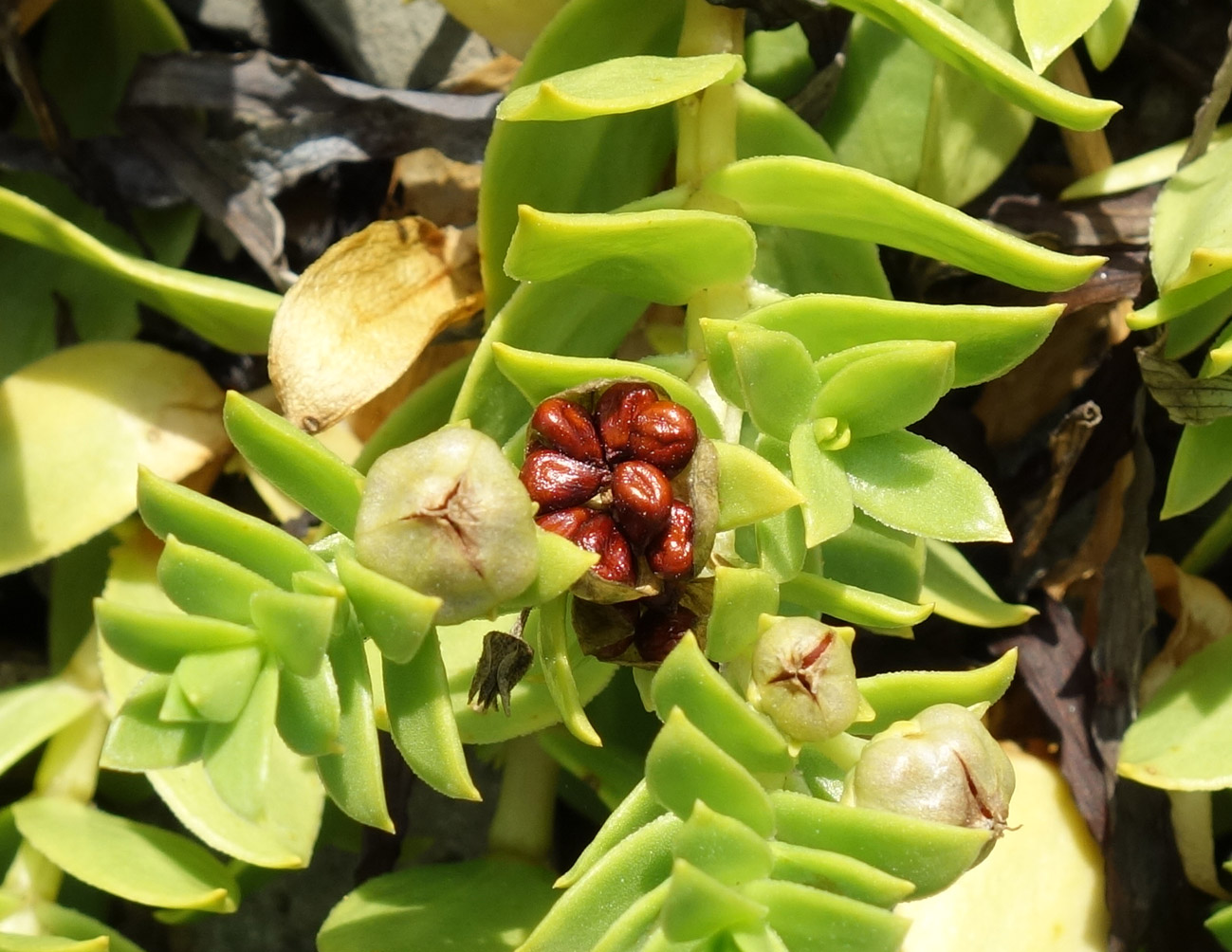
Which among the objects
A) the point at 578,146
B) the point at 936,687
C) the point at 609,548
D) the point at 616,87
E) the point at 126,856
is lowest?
the point at 126,856

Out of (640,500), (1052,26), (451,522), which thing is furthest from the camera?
(1052,26)

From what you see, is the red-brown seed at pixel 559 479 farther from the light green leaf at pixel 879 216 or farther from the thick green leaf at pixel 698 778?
the light green leaf at pixel 879 216

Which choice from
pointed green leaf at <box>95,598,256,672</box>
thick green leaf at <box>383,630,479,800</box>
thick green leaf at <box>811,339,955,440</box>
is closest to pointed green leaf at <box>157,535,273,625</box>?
pointed green leaf at <box>95,598,256,672</box>

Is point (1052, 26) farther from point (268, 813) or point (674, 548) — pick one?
point (268, 813)

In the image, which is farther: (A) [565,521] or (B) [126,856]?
(B) [126,856]

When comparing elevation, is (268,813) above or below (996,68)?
below

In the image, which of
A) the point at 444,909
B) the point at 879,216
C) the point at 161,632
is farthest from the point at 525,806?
the point at 879,216

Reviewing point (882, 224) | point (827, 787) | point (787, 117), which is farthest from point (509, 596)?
point (787, 117)

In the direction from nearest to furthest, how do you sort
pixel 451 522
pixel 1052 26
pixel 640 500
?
pixel 451 522 < pixel 640 500 < pixel 1052 26
